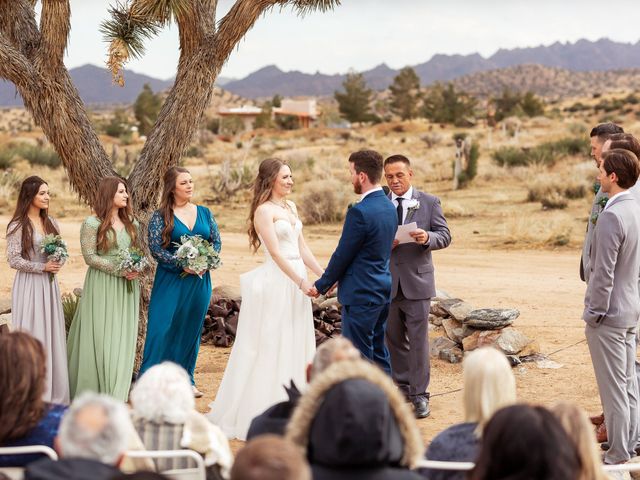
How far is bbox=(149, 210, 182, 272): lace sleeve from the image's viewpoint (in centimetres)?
737

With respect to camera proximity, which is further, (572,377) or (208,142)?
(208,142)

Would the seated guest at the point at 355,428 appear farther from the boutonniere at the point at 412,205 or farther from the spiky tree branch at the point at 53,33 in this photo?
the spiky tree branch at the point at 53,33

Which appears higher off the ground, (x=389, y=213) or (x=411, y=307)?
(x=389, y=213)

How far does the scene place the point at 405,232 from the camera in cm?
712

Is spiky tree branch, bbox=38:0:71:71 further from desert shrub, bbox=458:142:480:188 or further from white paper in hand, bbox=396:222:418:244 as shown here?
desert shrub, bbox=458:142:480:188

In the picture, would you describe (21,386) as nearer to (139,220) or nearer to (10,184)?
(139,220)

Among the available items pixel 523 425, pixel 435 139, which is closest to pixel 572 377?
pixel 523 425

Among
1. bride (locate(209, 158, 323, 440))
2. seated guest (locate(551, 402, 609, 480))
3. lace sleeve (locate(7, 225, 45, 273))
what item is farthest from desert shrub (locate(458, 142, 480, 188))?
seated guest (locate(551, 402, 609, 480))

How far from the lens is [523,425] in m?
3.25

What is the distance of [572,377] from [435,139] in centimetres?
3291

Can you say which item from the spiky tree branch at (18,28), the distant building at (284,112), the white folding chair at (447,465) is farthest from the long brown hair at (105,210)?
the distant building at (284,112)

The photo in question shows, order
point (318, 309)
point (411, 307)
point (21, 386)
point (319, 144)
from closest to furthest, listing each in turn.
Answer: point (21, 386)
point (411, 307)
point (318, 309)
point (319, 144)

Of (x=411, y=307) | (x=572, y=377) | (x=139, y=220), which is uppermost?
(x=139, y=220)

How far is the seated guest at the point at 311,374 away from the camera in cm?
418
